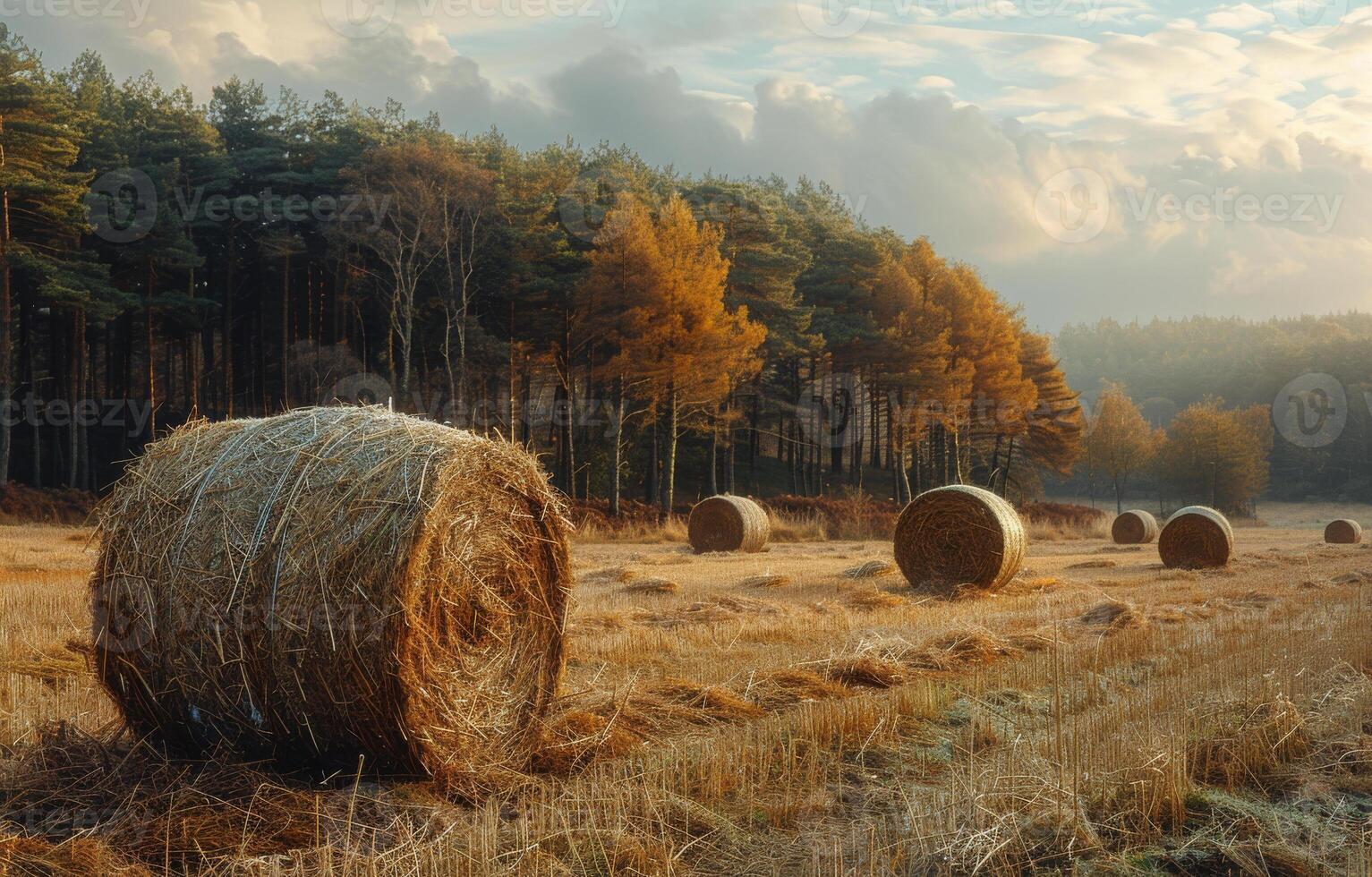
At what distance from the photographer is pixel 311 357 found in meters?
37.6

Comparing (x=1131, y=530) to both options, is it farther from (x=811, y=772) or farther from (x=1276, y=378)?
(x=1276, y=378)

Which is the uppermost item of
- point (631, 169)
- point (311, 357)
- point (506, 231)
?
point (631, 169)

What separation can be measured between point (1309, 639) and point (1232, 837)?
633 cm

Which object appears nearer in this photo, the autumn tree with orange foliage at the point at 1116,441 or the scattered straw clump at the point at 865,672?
the scattered straw clump at the point at 865,672

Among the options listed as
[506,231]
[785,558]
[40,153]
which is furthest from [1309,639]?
[40,153]

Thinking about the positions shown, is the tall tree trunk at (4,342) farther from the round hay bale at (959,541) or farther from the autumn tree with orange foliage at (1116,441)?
the autumn tree with orange foliage at (1116,441)

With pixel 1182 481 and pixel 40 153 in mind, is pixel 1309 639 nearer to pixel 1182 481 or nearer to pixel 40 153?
pixel 40 153

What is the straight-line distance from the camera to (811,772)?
5945mm

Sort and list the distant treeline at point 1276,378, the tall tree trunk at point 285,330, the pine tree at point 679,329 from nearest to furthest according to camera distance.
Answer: the pine tree at point 679,329 → the tall tree trunk at point 285,330 → the distant treeline at point 1276,378

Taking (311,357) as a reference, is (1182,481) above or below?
below

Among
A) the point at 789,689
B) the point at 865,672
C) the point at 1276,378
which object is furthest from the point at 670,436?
the point at 1276,378

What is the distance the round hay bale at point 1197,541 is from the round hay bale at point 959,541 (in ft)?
23.7

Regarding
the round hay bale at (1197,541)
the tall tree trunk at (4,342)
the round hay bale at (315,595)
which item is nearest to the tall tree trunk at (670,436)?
the round hay bale at (1197,541)

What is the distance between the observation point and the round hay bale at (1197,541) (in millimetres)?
21766
